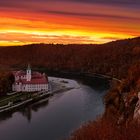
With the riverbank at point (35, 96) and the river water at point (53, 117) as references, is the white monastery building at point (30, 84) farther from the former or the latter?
the river water at point (53, 117)

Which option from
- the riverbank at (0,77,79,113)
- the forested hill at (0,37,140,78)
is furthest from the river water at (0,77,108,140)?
the forested hill at (0,37,140,78)

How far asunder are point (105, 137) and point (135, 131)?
0.75 metres

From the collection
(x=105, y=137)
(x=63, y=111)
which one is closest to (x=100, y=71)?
(x=63, y=111)

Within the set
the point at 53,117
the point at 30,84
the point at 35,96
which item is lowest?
the point at 53,117

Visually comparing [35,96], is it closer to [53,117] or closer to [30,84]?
[30,84]

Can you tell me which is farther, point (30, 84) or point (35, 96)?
point (30, 84)

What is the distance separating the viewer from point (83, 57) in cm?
7456

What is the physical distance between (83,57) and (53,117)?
51.2 m

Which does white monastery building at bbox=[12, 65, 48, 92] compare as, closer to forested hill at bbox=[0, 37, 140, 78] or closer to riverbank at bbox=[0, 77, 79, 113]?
riverbank at bbox=[0, 77, 79, 113]

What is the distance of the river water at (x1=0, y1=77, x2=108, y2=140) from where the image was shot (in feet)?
65.5

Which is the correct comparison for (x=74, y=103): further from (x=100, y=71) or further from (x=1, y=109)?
(x=100, y=71)

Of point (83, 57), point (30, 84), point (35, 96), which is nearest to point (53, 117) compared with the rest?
point (35, 96)

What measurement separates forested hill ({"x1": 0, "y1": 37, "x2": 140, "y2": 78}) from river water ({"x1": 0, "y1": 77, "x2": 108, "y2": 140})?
18.8 metres

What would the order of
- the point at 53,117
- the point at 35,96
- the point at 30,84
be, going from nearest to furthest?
the point at 53,117
the point at 35,96
the point at 30,84
